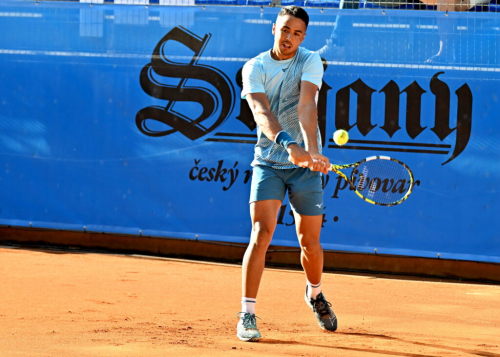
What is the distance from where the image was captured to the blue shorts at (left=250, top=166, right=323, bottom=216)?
4145 mm

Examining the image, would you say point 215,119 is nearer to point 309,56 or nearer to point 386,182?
point 386,182

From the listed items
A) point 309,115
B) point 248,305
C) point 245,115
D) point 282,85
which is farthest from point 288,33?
point 245,115

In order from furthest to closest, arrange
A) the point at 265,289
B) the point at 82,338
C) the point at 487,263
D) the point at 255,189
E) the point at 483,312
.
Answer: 1. the point at 487,263
2. the point at 265,289
3. the point at 483,312
4. the point at 255,189
5. the point at 82,338

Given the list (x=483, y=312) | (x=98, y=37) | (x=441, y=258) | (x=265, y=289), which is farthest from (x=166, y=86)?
(x=483, y=312)

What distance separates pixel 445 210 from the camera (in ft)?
22.2

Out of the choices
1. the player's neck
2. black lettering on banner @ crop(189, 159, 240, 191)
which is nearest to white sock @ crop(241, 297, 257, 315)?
the player's neck

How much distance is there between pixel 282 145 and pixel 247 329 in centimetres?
96

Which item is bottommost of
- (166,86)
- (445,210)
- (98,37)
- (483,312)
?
(483,312)

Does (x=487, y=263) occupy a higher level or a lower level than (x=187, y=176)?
lower

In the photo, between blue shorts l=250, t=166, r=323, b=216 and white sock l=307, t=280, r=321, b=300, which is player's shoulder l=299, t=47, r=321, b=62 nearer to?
blue shorts l=250, t=166, r=323, b=216

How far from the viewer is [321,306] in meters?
4.30

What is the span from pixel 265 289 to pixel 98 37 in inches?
125

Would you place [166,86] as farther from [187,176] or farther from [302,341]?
[302,341]

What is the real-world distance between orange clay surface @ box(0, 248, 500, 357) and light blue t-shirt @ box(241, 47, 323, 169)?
0.99 m
